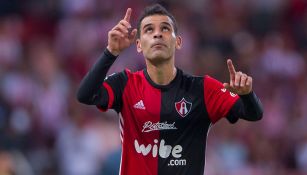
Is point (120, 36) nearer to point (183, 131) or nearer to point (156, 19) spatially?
point (156, 19)

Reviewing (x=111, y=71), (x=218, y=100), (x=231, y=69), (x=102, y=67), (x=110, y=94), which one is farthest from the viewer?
(x=111, y=71)

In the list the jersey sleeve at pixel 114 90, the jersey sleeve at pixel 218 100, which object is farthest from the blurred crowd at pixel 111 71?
the jersey sleeve at pixel 218 100

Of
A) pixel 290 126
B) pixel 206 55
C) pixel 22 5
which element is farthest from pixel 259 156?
pixel 22 5

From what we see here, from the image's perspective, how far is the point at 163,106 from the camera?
25.8ft

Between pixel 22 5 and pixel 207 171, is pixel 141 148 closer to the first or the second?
pixel 207 171

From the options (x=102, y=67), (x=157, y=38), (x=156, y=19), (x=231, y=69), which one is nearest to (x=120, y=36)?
(x=102, y=67)

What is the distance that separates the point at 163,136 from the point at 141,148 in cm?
19

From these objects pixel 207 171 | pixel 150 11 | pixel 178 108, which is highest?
pixel 150 11

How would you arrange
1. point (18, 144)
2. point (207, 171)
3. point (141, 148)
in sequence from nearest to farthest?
1. point (141, 148)
2. point (207, 171)
3. point (18, 144)

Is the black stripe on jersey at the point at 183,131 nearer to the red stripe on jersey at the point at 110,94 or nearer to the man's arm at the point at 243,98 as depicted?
the man's arm at the point at 243,98

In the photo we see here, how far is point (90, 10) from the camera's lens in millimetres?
15828

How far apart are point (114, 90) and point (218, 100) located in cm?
Answer: 79

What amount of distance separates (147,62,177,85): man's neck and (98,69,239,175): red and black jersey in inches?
1.5

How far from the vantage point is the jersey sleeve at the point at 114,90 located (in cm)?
777
